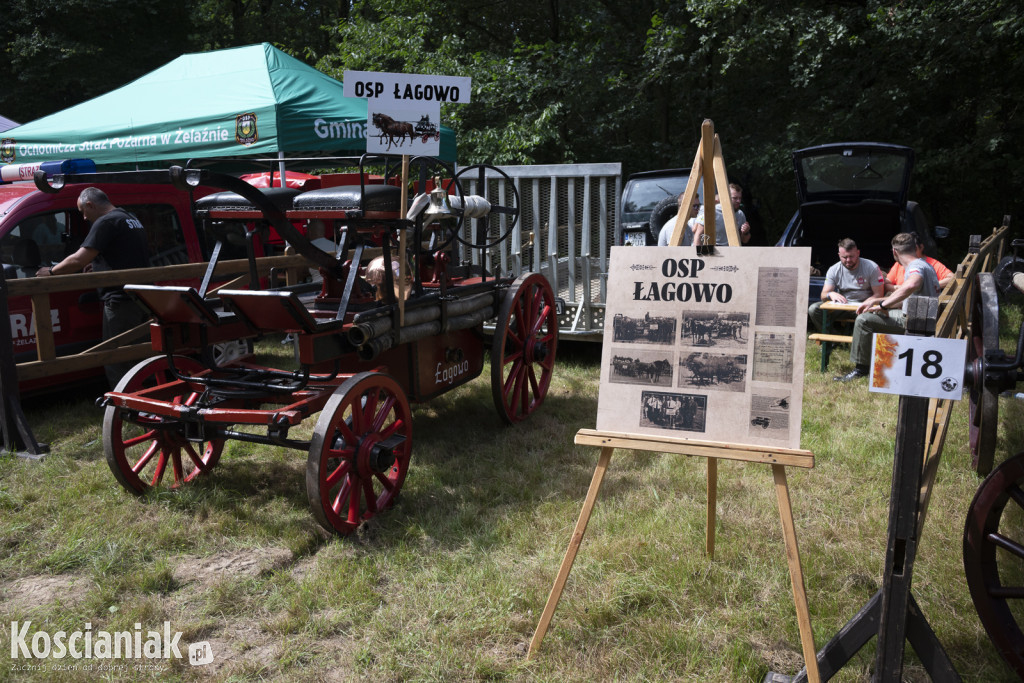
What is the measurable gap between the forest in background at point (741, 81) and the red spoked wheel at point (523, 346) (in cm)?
528

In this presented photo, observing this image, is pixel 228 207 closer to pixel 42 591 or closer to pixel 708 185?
pixel 42 591

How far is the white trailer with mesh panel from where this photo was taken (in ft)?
23.2

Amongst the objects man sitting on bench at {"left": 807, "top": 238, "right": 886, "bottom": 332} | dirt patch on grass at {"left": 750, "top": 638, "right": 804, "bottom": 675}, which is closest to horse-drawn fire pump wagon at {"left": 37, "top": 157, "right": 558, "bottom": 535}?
dirt patch on grass at {"left": 750, "top": 638, "right": 804, "bottom": 675}

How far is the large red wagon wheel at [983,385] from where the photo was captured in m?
3.51

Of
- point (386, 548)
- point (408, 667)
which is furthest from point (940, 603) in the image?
point (386, 548)

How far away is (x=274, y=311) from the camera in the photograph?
3809mm

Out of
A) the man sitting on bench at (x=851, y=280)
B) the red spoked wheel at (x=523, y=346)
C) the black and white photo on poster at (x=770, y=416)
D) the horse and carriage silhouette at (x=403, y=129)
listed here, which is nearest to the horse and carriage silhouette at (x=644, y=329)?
the black and white photo on poster at (x=770, y=416)

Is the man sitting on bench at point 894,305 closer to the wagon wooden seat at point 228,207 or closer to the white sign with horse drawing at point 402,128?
the white sign with horse drawing at point 402,128

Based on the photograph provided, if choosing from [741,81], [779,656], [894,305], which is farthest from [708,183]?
[741,81]

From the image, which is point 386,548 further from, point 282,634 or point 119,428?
point 119,428

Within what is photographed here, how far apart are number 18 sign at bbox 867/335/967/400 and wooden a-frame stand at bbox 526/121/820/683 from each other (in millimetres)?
492

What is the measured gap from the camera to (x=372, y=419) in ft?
13.4

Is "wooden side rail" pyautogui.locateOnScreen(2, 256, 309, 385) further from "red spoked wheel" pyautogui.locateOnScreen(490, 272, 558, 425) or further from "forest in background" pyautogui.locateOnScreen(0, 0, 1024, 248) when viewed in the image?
"forest in background" pyautogui.locateOnScreen(0, 0, 1024, 248)

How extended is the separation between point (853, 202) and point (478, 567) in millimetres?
6329
